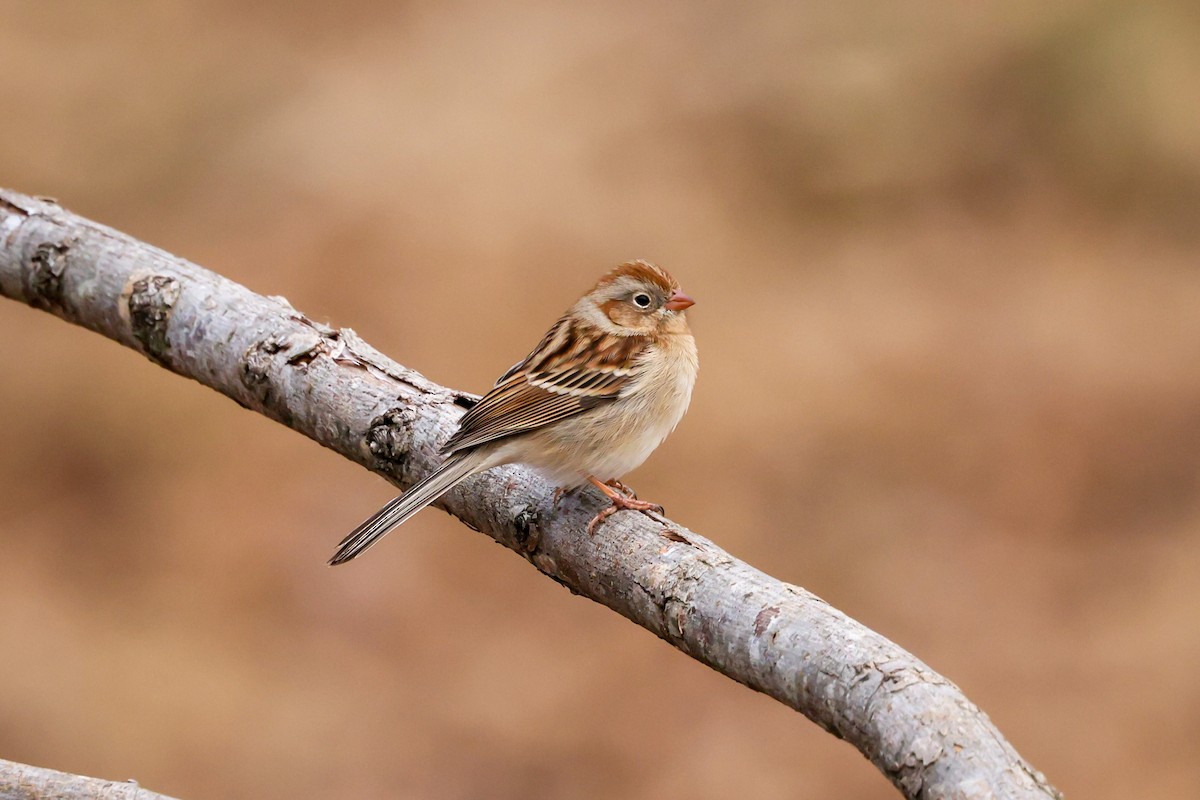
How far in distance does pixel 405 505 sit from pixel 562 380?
91 centimetres

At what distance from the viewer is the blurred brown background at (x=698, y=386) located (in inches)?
307

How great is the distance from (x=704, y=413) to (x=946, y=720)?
279 inches

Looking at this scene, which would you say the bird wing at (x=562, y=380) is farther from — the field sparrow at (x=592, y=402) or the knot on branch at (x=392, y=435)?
the knot on branch at (x=392, y=435)

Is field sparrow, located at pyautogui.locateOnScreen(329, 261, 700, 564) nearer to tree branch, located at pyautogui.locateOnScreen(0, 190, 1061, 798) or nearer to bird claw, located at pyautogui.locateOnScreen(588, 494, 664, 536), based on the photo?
bird claw, located at pyautogui.locateOnScreen(588, 494, 664, 536)

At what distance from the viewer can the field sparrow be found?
12.1 ft

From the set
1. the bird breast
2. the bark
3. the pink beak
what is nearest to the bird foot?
the bird breast

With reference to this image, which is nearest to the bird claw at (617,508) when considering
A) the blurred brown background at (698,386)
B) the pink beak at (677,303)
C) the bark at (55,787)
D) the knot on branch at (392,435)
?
the knot on branch at (392,435)

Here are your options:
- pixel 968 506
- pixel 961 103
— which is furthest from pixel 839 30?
pixel 968 506

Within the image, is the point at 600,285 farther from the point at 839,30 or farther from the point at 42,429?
the point at 839,30

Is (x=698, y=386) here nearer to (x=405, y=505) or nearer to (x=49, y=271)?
(x=49, y=271)

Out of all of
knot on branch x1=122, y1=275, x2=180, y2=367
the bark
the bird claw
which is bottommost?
the bark

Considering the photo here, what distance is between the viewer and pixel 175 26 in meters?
12.8

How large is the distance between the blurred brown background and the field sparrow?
12.6ft

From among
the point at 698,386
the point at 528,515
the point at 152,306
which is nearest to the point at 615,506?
the point at 528,515
